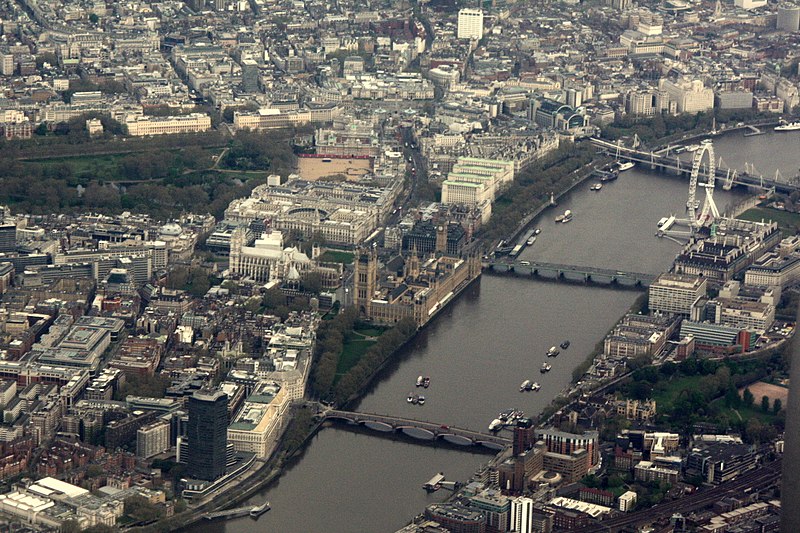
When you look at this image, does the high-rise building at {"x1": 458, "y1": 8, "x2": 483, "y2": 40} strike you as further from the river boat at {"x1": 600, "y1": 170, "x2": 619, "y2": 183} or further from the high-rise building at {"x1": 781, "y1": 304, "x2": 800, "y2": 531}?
the high-rise building at {"x1": 781, "y1": 304, "x2": 800, "y2": 531}

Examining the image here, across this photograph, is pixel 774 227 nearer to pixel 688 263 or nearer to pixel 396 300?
pixel 688 263

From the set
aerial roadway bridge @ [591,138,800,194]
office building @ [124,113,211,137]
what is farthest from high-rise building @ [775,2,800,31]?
office building @ [124,113,211,137]

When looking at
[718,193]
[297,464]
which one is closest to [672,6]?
[718,193]

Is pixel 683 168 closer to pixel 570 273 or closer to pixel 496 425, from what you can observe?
pixel 570 273

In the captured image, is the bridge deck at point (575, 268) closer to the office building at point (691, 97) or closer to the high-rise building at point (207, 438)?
the high-rise building at point (207, 438)

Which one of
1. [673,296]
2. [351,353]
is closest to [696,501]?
[351,353]

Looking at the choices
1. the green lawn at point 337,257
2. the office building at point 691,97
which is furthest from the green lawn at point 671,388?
the office building at point 691,97
